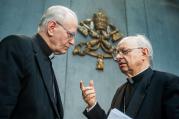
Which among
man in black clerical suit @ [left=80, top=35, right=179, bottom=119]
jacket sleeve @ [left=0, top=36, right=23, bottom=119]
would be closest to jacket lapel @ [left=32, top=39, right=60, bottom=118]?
jacket sleeve @ [left=0, top=36, right=23, bottom=119]

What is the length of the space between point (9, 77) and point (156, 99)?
0.86 metres

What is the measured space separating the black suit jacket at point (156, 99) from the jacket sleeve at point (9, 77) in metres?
0.66

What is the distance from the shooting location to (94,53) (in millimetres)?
3424

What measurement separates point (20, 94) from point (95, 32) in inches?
82.4

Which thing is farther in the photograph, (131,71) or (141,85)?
(131,71)

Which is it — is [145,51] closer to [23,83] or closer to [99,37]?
[23,83]

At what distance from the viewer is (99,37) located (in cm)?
350

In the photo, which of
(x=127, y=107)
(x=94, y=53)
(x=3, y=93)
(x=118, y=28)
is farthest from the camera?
(x=118, y=28)

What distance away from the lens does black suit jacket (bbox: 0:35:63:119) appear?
1443mm

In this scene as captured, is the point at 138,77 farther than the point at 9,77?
Yes

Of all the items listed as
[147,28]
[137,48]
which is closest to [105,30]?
[147,28]

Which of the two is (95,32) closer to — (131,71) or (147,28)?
(147,28)

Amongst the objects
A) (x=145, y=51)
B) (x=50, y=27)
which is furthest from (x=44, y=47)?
(x=145, y=51)

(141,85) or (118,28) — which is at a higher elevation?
(118,28)
